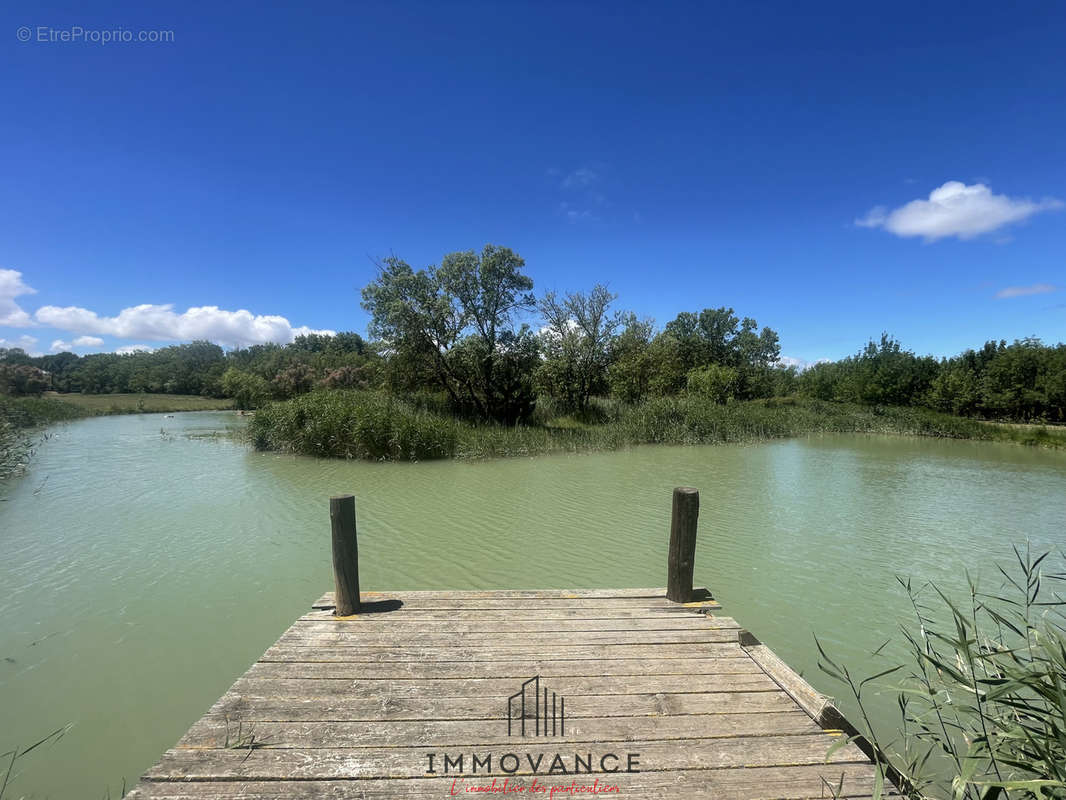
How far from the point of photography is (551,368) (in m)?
26.1

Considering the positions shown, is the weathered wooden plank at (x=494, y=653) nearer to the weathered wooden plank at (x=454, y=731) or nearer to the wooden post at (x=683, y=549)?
the weathered wooden plank at (x=454, y=731)

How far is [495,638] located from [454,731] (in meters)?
0.96

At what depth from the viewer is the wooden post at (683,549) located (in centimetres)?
401

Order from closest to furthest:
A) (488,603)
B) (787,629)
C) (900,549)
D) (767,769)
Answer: (767,769) → (488,603) → (787,629) → (900,549)

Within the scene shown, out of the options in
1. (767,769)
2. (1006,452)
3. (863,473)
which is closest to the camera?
(767,769)

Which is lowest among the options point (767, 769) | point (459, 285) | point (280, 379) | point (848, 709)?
point (848, 709)

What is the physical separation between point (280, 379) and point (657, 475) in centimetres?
3649

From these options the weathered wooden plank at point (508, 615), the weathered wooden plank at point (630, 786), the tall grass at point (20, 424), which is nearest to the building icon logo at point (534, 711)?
the weathered wooden plank at point (630, 786)

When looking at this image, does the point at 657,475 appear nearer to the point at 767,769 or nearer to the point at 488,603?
the point at 488,603

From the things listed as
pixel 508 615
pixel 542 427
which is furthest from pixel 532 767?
pixel 542 427

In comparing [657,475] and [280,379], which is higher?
[280,379]

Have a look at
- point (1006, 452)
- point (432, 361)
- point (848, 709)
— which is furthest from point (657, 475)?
point (1006, 452)

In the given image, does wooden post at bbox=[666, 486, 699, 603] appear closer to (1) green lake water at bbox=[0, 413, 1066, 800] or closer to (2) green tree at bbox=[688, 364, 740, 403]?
(1) green lake water at bbox=[0, 413, 1066, 800]

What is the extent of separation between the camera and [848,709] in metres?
3.67
